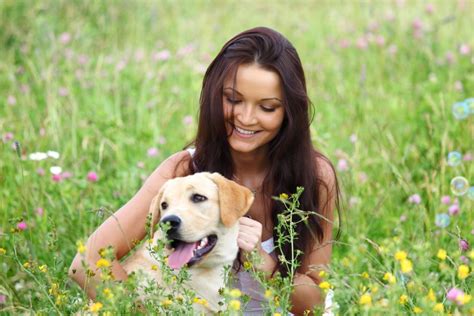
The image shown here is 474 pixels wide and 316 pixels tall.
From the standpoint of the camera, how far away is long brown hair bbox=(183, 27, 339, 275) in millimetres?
2887

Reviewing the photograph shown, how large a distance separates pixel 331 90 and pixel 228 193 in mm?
3194

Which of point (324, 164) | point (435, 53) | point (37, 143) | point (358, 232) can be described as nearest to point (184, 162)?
point (324, 164)

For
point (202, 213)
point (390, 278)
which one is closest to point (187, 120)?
point (202, 213)

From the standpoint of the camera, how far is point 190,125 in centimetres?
480

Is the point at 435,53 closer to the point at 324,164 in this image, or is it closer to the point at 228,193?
the point at 324,164

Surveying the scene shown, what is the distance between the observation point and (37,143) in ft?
14.0

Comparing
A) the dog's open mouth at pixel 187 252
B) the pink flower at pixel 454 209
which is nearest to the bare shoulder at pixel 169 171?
the dog's open mouth at pixel 187 252

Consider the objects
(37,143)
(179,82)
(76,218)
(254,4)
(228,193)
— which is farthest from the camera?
(254,4)

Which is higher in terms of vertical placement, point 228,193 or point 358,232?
point 228,193

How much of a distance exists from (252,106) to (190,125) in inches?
78.3

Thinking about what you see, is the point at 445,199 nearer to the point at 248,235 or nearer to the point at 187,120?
the point at 248,235

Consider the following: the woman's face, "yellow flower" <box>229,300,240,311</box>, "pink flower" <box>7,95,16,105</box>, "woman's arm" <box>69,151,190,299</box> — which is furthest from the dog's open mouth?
"pink flower" <box>7,95,16,105</box>

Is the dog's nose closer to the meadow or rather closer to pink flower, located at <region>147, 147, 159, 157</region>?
the meadow

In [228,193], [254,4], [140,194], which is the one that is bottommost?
[254,4]
